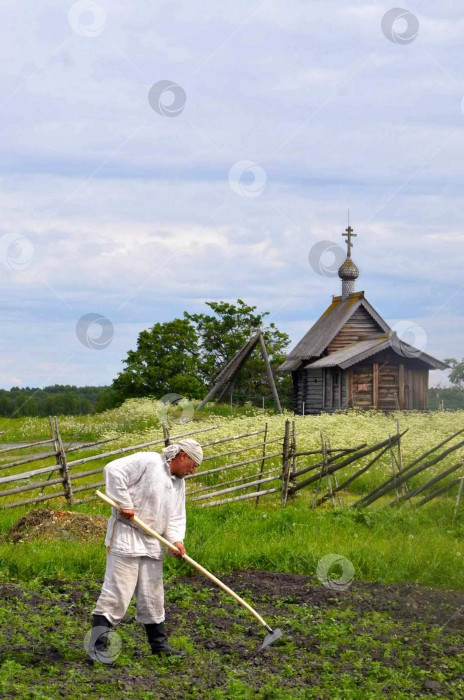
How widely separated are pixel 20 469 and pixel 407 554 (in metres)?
16.5

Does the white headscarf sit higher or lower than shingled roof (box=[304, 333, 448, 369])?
lower

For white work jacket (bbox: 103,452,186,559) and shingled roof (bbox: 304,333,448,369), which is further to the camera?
shingled roof (bbox: 304,333,448,369)

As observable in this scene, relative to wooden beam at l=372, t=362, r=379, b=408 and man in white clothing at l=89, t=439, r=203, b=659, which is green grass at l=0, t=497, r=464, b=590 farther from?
wooden beam at l=372, t=362, r=379, b=408

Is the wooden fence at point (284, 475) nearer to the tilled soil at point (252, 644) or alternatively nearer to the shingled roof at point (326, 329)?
the tilled soil at point (252, 644)

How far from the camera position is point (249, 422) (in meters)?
26.0

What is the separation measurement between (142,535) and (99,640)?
832 millimetres

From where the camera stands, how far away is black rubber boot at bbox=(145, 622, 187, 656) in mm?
6188

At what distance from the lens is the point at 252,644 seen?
21.5 ft

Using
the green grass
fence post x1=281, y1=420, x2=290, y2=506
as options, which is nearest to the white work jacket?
the green grass

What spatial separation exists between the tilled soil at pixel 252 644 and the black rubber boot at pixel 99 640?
0.21ft

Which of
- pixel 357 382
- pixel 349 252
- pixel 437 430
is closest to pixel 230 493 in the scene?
pixel 437 430

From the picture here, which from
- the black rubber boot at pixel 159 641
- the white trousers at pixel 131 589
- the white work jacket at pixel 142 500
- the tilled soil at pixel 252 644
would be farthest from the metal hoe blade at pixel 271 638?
the white work jacket at pixel 142 500

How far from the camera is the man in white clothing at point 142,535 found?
19.9ft

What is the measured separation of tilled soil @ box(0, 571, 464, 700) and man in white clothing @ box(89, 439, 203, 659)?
321 mm
